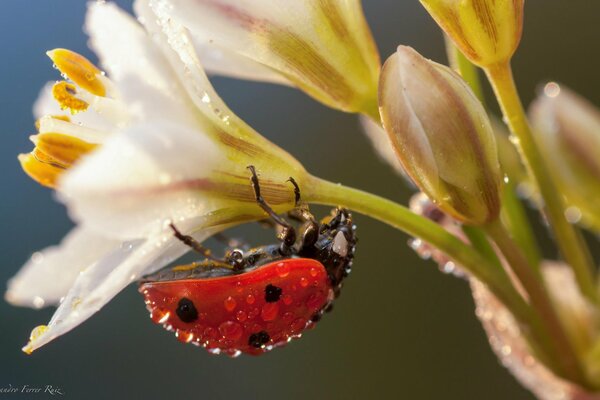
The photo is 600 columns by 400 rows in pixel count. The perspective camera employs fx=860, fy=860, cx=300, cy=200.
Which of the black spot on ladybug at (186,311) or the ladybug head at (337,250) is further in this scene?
the ladybug head at (337,250)

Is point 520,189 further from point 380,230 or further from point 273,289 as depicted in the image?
point 380,230

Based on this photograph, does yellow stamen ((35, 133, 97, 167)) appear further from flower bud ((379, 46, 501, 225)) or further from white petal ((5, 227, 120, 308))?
flower bud ((379, 46, 501, 225))

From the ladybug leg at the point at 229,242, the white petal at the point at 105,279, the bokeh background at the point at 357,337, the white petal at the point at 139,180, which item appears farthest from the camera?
the bokeh background at the point at 357,337

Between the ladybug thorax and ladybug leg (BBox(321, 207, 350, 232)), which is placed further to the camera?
ladybug leg (BBox(321, 207, 350, 232))

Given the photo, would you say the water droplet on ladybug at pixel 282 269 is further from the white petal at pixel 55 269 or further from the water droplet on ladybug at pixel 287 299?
the white petal at pixel 55 269

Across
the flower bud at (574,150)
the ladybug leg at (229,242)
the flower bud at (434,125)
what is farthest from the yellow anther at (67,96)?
the flower bud at (574,150)

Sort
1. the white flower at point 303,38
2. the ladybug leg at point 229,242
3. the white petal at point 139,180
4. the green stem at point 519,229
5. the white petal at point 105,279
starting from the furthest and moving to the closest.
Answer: the ladybug leg at point 229,242 → the green stem at point 519,229 → the white flower at point 303,38 → the white petal at point 105,279 → the white petal at point 139,180

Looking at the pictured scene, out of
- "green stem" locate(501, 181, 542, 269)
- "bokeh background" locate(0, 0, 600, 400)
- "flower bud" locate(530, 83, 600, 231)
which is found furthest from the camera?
"bokeh background" locate(0, 0, 600, 400)

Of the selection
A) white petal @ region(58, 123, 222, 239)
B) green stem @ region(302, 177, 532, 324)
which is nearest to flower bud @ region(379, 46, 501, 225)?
green stem @ region(302, 177, 532, 324)
